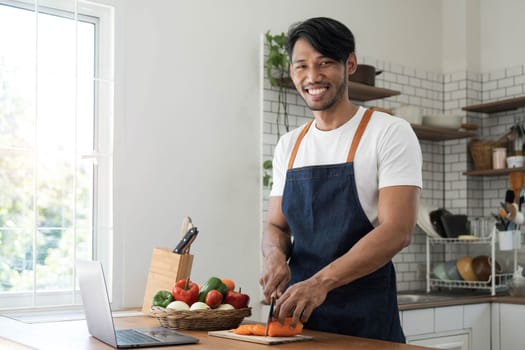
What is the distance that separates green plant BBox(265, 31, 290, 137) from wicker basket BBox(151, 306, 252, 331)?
1.74 meters

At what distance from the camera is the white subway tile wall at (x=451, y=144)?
471 cm

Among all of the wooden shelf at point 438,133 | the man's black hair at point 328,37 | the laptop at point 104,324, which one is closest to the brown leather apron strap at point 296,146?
the man's black hair at point 328,37

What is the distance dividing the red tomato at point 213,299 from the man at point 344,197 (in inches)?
7.2

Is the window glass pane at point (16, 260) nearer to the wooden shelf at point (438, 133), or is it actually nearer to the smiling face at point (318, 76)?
the smiling face at point (318, 76)

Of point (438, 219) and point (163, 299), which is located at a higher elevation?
point (438, 219)

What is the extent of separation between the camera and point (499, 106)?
466cm

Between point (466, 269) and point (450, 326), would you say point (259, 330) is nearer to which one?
point (450, 326)

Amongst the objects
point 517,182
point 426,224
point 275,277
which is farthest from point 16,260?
point 517,182

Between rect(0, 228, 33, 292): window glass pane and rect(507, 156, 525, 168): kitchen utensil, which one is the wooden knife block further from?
rect(507, 156, 525, 168): kitchen utensil

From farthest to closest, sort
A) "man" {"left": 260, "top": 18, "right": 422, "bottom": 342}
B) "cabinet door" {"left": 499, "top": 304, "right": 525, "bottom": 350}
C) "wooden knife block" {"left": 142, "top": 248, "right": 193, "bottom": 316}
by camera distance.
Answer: "cabinet door" {"left": 499, "top": 304, "right": 525, "bottom": 350} < "wooden knife block" {"left": 142, "top": 248, "right": 193, "bottom": 316} < "man" {"left": 260, "top": 18, "right": 422, "bottom": 342}

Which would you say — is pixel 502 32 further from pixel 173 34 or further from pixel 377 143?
pixel 377 143

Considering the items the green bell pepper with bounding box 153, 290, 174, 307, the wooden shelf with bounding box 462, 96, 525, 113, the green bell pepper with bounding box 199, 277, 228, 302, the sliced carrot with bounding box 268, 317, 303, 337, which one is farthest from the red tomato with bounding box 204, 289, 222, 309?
the wooden shelf with bounding box 462, 96, 525, 113

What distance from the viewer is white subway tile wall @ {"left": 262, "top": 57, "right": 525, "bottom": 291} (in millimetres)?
4715

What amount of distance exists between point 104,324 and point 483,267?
10.0 ft
